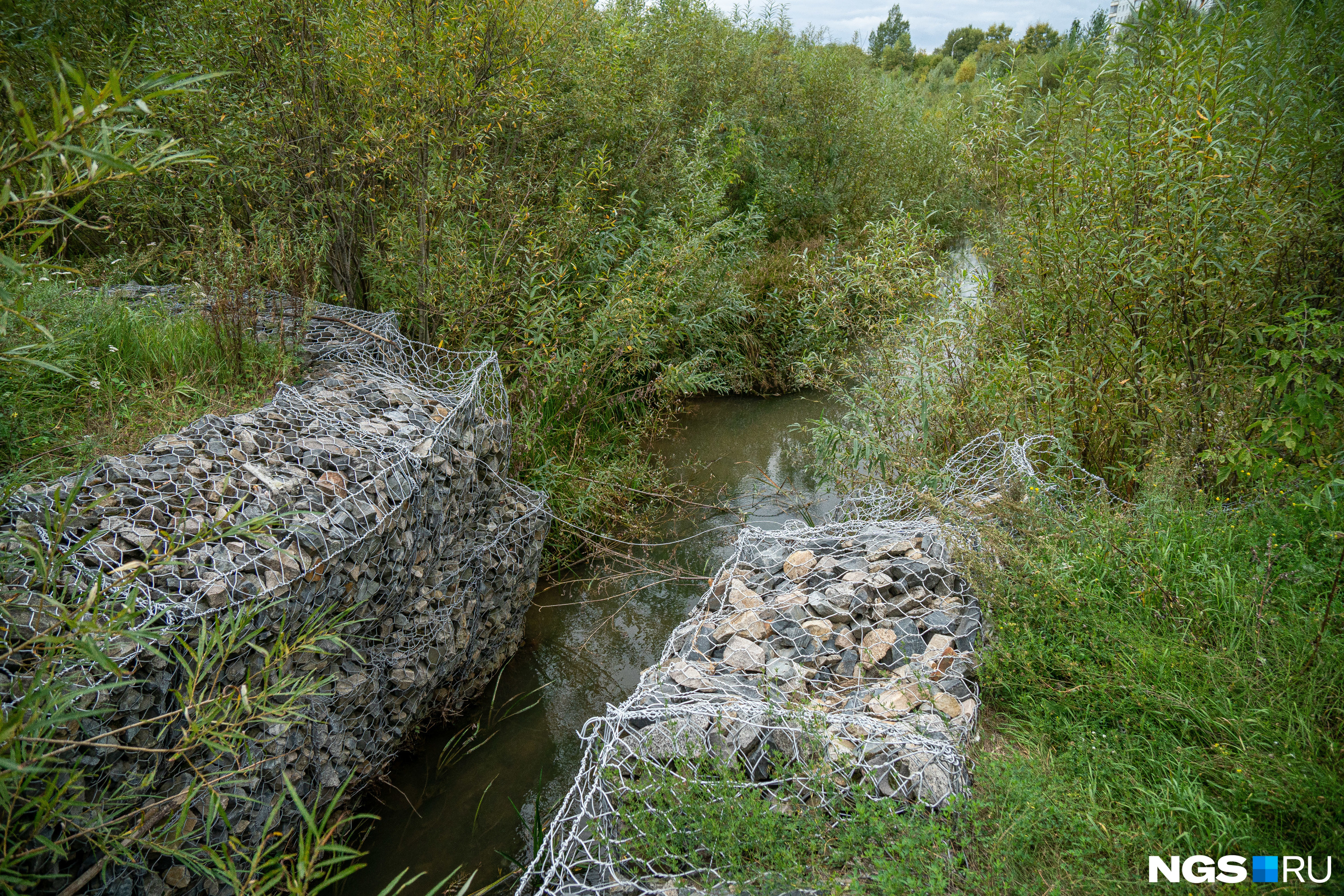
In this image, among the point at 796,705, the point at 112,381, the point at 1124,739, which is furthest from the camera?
the point at 112,381

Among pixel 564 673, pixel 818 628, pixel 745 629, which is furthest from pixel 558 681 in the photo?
pixel 818 628

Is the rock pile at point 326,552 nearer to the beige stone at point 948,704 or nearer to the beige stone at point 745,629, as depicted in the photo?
the beige stone at point 745,629

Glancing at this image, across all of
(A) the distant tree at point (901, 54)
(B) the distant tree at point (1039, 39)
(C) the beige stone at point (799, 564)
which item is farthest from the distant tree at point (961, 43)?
(C) the beige stone at point (799, 564)

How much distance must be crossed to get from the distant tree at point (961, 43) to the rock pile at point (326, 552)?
36455mm

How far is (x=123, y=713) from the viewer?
206cm

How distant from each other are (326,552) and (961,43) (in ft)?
133

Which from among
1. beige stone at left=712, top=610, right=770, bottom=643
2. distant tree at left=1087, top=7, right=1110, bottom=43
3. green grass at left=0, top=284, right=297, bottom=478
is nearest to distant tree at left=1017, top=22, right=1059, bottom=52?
distant tree at left=1087, top=7, right=1110, bottom=43

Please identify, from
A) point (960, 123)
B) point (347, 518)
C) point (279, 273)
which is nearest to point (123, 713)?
point (347, 518)

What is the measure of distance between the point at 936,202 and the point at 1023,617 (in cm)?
1301

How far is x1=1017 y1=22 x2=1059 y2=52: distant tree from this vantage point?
5.25 m

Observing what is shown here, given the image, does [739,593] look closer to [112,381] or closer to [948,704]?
[948,704]

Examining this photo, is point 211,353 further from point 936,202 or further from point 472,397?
Answer: point 936,202

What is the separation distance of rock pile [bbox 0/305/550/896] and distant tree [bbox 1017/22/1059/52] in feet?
15.0

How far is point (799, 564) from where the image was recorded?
12.0ft
